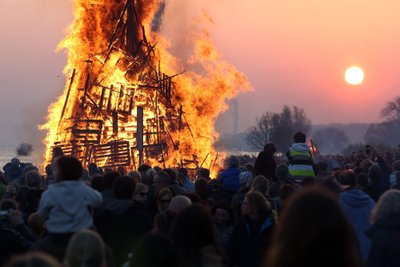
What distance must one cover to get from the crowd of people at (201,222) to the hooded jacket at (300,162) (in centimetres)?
2

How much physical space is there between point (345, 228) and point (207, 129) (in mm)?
31267

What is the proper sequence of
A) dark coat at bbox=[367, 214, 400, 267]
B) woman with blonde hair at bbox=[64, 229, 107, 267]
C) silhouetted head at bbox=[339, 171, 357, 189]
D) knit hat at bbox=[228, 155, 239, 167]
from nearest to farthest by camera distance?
1. woman with blonde hair at bbox=[64, 229, 107, 267]
2. dark coat at bbox=[367, 214, 400, 267]
3. silhouetted head at bbox=[339, 171, 357, 189]
4. knit hat at bbox=[228, 155, 239, 167]

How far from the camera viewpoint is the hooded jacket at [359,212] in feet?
35.7

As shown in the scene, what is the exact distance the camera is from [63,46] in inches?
1299

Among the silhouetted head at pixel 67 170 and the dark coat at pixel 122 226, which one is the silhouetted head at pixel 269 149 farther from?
the silhouetted head at pixel 67 170

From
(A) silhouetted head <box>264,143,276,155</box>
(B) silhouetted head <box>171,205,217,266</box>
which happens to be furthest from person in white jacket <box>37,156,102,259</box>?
(A) silhouetted head <box>264,143,276,155</box>

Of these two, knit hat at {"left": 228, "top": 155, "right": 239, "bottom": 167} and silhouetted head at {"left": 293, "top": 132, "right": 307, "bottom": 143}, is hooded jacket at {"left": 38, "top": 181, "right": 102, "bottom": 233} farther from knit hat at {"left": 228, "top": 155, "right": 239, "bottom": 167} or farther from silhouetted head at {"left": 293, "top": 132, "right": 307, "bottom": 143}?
silhouetted head at {"left": 293, "top": 132, "right": 307, "bottom": 143}

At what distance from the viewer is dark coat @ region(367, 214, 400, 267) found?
7.99 metres

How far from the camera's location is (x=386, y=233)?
8109 mm

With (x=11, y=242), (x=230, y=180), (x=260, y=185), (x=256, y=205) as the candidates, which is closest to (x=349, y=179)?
(x=260, y=185)

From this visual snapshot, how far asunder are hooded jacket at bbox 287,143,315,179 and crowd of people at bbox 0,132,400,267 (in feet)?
0.07

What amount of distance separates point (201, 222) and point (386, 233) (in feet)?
8.39

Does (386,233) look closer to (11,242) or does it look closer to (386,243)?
(386,243)

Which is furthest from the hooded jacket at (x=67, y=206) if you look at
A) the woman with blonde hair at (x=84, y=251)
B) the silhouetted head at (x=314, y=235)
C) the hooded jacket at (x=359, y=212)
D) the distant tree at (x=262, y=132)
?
the distant tree at (x=262, y=132)
